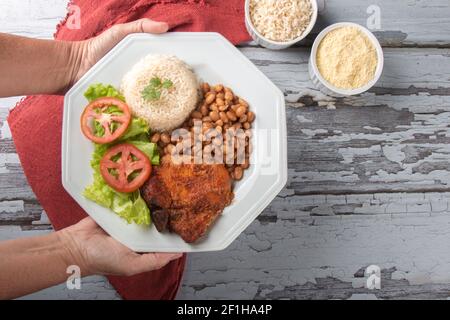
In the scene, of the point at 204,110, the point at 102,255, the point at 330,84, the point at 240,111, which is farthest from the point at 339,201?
the point at 102,255

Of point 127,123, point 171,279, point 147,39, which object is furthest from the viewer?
point 171,279

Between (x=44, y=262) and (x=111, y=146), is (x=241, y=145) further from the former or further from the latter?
(x=44, y=262)

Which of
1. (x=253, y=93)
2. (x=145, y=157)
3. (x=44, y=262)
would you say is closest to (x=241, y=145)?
(x=253, y=93)

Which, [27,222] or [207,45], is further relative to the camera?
[27,222]

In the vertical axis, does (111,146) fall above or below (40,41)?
below

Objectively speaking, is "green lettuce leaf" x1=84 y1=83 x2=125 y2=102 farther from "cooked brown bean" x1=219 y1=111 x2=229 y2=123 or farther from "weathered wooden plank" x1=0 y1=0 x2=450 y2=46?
"weathered wooden plank" x1=0 y1=0 x2=450 y2=46

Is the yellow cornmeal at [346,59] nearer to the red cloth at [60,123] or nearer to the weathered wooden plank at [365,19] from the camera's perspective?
the weathered wooden plank at [365,19]
